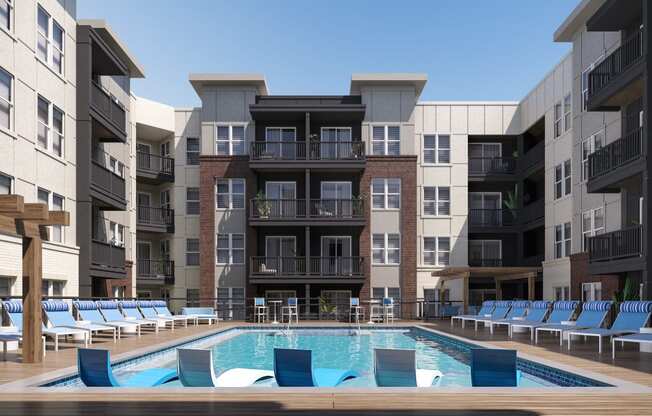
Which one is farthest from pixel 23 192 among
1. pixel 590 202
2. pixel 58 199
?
pixel 590 202

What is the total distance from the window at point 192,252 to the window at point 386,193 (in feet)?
33.8

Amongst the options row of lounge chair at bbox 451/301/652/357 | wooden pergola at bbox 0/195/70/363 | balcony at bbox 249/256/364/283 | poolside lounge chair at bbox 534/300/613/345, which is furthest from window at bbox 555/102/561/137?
wooden pergola at bbox 0/195/70/363

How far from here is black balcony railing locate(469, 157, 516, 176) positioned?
3697cm

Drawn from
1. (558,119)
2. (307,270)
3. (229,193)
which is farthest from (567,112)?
(229,193)

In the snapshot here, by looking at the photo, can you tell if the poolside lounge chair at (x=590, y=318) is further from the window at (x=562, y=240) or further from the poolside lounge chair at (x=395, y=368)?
the window at (x=562, y=240)

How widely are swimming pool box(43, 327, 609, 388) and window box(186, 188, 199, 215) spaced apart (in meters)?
12.9

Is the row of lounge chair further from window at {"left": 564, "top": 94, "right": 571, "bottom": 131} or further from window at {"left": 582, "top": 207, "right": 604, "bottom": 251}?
window at {"left": 564, "top": 94, "right": 571, "bottom": 131}

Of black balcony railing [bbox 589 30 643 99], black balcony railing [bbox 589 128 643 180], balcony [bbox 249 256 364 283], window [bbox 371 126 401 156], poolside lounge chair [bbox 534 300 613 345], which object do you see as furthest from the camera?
window [bbox 371 126 401 156]

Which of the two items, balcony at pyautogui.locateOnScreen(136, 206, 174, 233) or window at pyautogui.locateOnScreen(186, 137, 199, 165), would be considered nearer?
balcony at pyautogui.locateOnScreen(136, 206, 174, 233)

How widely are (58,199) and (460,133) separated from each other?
21078 millimetres

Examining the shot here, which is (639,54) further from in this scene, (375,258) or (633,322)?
(375,258)

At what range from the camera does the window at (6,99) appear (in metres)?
18.7

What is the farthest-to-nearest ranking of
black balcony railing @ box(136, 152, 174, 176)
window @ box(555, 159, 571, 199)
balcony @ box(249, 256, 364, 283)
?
1. black balcony railing @ box(136, 152, 174, 176)
2. balcony @ box(249, 256, 364, 283)
3. window @ box(555, 159, 571, 199)

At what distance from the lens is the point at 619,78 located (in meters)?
21.1
